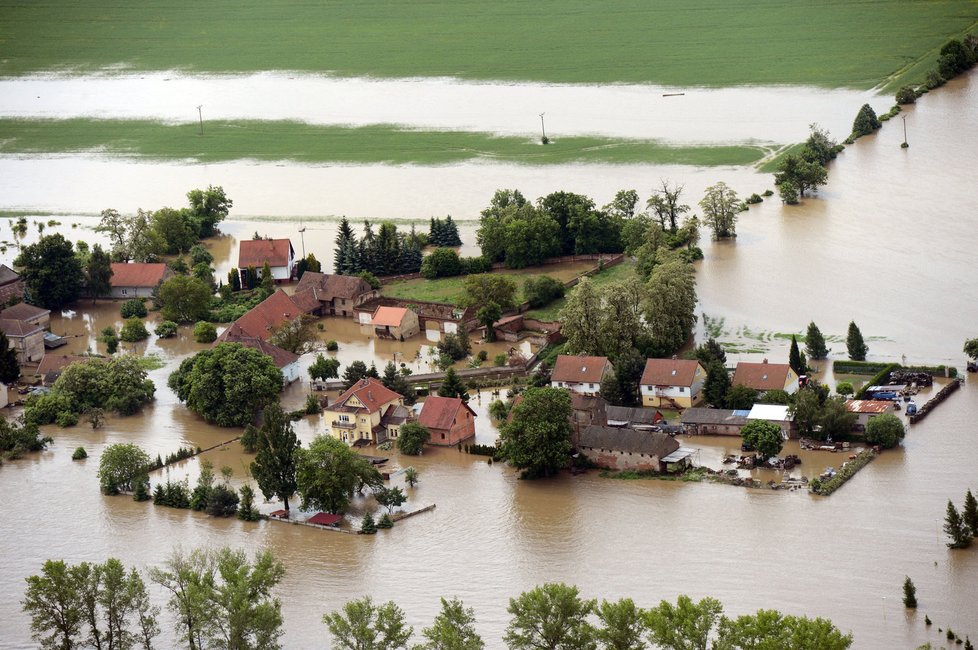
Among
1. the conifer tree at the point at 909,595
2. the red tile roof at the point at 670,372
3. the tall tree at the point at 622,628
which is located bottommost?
the conifer tree at the point at 909,595

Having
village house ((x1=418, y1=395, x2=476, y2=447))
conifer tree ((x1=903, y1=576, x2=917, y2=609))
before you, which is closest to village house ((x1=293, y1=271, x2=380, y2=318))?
village house ((x1=418, y1=395, x2=476, y2=447))

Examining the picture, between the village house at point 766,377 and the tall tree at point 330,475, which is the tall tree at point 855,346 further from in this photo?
the tall tree at point 330,475

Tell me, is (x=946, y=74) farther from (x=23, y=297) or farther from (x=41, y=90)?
(x=41, y=90)

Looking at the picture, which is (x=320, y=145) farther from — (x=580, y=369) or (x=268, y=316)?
(x=580, y=369)

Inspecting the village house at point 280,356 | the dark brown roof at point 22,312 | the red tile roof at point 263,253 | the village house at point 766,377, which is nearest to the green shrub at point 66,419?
the village house at point 280,356

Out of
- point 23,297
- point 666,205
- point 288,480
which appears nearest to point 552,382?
point 288,480

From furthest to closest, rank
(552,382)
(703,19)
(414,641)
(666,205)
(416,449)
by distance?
(703,19), (666,205), (552,382), (416,449), (414,641)

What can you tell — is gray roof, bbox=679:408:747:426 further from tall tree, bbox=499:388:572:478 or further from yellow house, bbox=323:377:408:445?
yellow house, bbox=323:377:408:445
